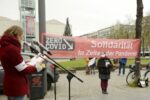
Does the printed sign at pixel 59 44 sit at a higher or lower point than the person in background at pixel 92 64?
higher

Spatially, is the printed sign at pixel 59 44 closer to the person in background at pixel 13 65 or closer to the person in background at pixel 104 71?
the person in background at pixel 104 71

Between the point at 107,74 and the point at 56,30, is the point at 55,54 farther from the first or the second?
the point at 56,30

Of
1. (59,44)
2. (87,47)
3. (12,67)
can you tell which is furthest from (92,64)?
(12,67)

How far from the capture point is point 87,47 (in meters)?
15.5

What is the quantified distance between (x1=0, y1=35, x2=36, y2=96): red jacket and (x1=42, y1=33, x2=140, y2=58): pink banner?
837cm

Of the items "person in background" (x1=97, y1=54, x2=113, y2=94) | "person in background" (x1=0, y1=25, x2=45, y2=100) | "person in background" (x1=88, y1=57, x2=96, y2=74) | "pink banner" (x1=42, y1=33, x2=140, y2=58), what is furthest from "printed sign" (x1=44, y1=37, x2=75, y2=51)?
"person in background" (x1=0, y1=25, x2=45, y2=100)

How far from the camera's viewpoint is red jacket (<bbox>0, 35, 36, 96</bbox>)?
209 inches

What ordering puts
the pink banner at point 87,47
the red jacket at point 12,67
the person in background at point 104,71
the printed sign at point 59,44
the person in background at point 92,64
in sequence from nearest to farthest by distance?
the red jacket at point 12,67 → the person in background at point 104,71 → the printed sign at point 59,44 → the pink banner at point 87,47 → the person in background at point 92,64

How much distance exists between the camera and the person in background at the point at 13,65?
5.32 m

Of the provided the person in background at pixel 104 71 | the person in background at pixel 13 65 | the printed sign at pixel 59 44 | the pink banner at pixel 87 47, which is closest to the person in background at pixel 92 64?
the pink banner at pixel 87 47

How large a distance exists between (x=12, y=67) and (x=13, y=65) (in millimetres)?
36

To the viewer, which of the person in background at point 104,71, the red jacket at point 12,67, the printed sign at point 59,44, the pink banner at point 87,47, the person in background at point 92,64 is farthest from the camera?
the person in background at point 92,64

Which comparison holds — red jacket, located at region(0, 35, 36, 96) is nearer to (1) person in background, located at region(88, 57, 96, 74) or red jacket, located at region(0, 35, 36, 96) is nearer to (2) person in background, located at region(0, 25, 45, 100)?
(2) person in background, located at region(0, 25, 45, 100)

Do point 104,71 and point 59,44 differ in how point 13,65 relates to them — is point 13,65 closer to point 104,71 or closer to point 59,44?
point 104,71
